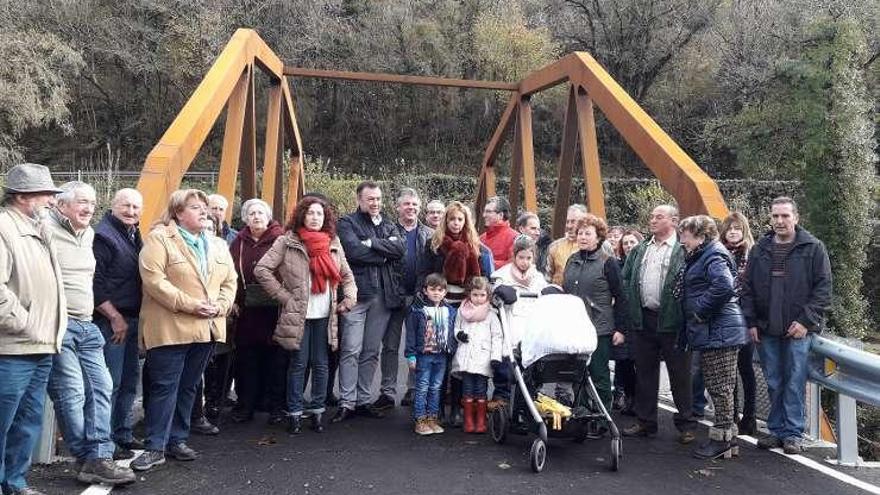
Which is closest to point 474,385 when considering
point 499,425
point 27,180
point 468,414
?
point 468,414

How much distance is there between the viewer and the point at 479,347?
555 centimetres

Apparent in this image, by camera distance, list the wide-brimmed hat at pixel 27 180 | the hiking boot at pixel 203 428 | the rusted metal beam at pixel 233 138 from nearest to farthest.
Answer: the wide-brimmed hat at pixel 27 180, the hiking boot at pixel 203 428, the rusted metal beam at pixel 233 138

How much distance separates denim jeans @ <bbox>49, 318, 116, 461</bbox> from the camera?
412 centimetres

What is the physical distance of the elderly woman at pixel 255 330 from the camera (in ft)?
18.6

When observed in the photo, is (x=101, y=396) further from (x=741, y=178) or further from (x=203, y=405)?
(x=741, y=178)

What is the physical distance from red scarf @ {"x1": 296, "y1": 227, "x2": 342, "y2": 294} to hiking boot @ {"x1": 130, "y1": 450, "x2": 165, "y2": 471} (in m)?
1.55

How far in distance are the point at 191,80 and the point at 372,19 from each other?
29.1 ft

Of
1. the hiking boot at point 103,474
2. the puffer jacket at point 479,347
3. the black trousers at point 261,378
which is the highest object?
the puffer jacket at point 479,347

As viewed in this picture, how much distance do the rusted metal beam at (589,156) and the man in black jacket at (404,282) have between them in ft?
8.61

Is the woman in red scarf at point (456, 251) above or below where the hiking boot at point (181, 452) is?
above

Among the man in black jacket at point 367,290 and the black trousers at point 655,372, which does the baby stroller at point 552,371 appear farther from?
the man in black jacket at point 367,290

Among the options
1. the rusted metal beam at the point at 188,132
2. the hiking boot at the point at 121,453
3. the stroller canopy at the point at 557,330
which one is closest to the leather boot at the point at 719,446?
the stroller canopy at the point at 557,330

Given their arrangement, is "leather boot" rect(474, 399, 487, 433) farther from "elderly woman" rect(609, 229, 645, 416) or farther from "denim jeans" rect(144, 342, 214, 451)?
"denim jeans" rect(144, 342, 214, 451)

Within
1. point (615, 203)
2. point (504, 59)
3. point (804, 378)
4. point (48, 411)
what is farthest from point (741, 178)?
point (48, 411)
